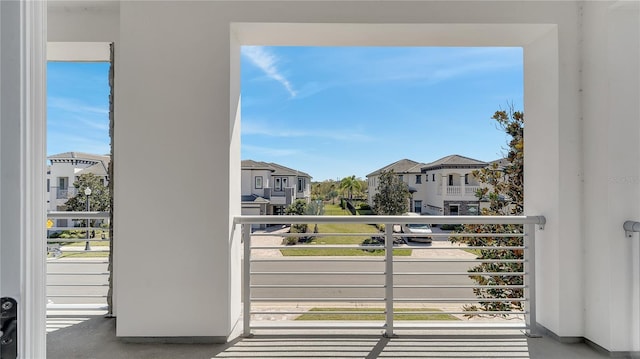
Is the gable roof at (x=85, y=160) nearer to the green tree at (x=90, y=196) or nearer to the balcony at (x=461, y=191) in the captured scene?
the green tree at (x=90, y=196)

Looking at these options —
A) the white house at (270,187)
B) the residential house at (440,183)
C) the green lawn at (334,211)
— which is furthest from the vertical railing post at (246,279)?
the residential house at (440,183)

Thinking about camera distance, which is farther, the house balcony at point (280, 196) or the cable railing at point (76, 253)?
the house balcony at point (280, 196)

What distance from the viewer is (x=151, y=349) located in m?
2.09

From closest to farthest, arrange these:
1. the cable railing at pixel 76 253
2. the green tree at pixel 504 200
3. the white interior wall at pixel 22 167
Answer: the white interior wall at pixel 22 167 < the cable railing at pixel 76 253 < the green tree at pixel 504 200

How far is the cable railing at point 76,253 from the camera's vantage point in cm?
263

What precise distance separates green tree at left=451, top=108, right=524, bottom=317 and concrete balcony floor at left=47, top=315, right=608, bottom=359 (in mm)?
869

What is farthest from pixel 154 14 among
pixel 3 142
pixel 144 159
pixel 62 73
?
pixel 3 142

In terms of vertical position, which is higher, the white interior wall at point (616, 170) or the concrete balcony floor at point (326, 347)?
the white interior wall at point (616, 170)

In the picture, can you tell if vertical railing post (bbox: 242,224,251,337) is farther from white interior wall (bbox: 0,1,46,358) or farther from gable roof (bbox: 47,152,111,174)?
white interior wall (bbox: 0,1,46,358)

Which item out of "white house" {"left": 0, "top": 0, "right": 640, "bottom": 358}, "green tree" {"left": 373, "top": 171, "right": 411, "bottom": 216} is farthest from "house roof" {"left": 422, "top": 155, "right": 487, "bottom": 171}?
"white house" {"left": 0, "top": 0, "right": 640, "bottom": 358}

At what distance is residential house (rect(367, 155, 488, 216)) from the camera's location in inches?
115

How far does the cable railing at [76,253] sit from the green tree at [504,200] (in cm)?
336

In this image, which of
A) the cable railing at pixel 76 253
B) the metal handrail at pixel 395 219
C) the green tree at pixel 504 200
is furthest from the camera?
the green tree at pixel 504 200

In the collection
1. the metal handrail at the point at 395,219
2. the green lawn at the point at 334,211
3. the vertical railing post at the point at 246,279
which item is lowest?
the vertical railing post at the point at 246,279
